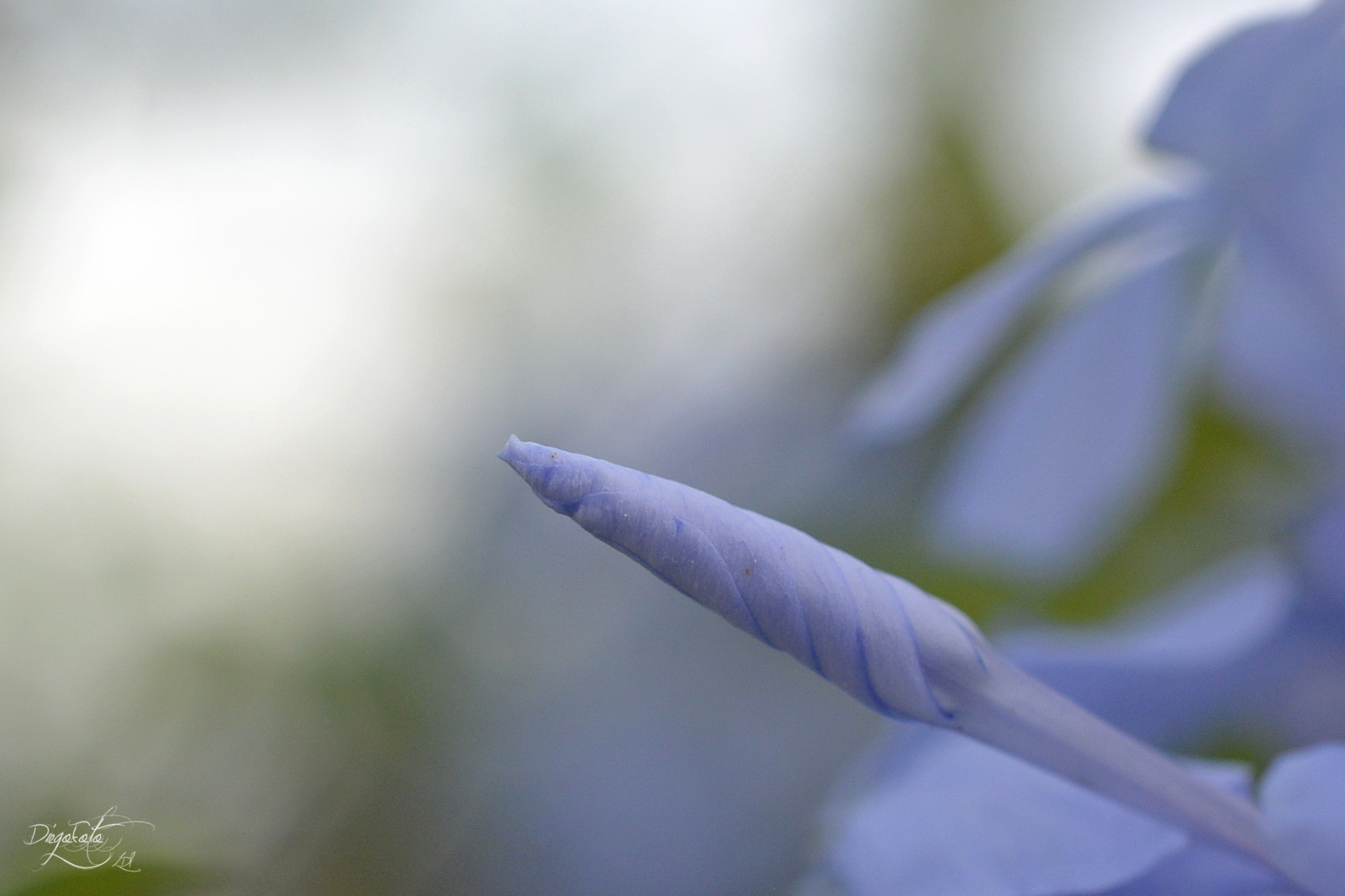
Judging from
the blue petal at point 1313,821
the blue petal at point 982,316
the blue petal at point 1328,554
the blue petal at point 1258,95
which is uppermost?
the blue petal at point 1258,95

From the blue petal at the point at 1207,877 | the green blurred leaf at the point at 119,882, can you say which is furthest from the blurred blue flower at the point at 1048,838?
the green blurred leaf at the point at 119,882

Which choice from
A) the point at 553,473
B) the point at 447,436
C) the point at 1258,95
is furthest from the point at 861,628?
the point at 447,436

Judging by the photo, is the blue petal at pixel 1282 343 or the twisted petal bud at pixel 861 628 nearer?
the twisted petal bud at pixel 861 628

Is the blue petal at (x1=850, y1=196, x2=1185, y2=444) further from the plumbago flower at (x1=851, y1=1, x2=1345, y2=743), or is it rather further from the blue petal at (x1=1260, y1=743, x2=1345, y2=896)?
the blue petal at (x1=1260, y1=743, x2=1345, y2=896)

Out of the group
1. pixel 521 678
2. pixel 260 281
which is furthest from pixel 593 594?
pixel 260 281

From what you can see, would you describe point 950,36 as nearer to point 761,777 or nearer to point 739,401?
point 739,401

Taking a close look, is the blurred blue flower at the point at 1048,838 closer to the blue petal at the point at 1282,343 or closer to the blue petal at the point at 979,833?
the blue petal at the point at 979,833
